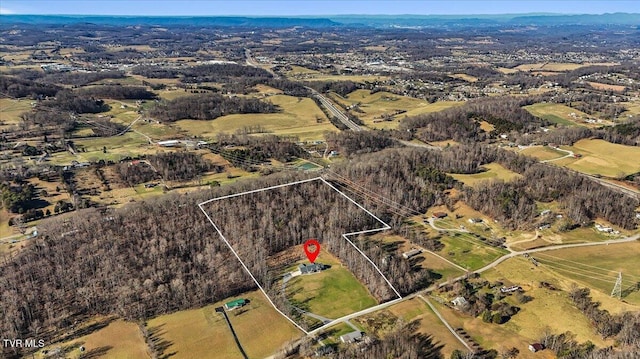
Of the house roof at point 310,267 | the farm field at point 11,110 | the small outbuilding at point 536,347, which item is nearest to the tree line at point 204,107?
the farm field at point 11,110

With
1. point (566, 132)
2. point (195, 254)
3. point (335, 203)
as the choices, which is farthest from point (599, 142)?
point (195, 254)

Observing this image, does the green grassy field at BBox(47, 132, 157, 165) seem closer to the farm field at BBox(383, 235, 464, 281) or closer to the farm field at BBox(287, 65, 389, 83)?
the farm field at BBox(383, 235, 464, 281)

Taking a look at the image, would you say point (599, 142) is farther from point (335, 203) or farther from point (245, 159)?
point (245, 159)

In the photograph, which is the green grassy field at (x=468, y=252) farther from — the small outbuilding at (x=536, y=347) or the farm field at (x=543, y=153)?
the farm field at (x=543, y=153)

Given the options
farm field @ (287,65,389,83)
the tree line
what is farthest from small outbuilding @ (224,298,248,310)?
farm field @ (287,65,389,83)

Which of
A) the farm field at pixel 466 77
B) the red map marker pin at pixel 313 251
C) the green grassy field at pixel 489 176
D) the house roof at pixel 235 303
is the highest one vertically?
the farm field at pixel 466 77

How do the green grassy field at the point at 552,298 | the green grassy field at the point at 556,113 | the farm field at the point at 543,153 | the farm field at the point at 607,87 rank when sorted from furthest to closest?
the farm field at the point at 607,87, the green grassy field at the point at 556,113, the farm field at the point at 543,153, the green grassy field at the point at 552,298

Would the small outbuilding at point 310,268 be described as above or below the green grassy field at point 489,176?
below

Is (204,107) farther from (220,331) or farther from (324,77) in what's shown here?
(220,331)

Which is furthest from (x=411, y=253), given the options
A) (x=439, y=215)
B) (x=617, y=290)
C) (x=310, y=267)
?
(x=617, y=290)
